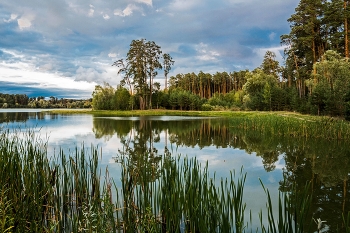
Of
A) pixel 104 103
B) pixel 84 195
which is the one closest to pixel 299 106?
pixel 84 195

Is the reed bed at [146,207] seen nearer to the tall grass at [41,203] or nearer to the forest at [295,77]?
the tall grass at [41,203]

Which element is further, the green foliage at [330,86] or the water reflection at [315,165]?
the green foliage at [330,86]

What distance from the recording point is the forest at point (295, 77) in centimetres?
2184

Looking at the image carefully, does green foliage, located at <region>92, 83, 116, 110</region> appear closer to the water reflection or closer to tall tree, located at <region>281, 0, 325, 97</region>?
tall tree, located at <region>281, 0, 325, 97</region>

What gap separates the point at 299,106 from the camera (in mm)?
28031

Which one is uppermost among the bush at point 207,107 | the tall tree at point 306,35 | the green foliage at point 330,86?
the tall tree at point 306,35

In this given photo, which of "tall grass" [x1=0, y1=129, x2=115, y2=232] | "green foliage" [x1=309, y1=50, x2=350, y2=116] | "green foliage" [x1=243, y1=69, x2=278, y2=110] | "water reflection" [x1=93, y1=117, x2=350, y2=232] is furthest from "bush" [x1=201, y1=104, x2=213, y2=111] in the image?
"tall grass" [x1=0, y1=129, x2=115, y2=232]

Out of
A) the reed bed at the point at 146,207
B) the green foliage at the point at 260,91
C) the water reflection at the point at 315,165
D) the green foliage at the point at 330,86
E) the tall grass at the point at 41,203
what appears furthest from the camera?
the green foliage at the point at 260,91

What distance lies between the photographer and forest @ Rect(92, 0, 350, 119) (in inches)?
860

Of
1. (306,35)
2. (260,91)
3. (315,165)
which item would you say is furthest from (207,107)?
(315,165)

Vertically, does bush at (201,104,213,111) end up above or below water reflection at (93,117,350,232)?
above

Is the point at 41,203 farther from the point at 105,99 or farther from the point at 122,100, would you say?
the point at 105,99

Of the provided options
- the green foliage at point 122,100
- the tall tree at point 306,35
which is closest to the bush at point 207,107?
the green foliage at point 122,100

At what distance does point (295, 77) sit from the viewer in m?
41.1
